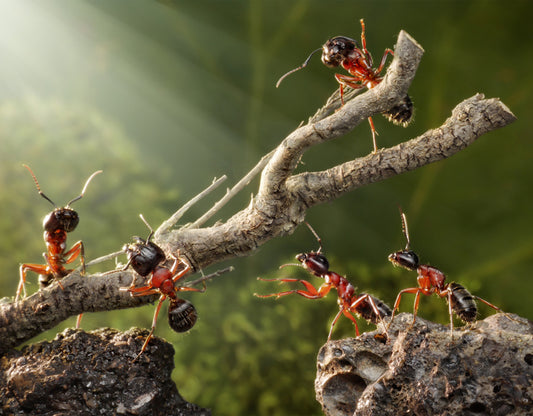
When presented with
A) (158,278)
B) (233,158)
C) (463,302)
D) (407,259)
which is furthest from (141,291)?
(233,158)

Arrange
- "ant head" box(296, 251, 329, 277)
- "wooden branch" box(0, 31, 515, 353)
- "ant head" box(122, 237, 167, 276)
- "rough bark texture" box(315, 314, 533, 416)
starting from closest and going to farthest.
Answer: "rough bark texture" box(315, 314, 533, 416) < "wooden branch" box(0, 31, 515, 353) < "ant head" box(122, 237, 167, 276) < "ant head" box(296, 251, 329, 277)

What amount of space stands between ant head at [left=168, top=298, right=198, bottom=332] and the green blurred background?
4.15 feet

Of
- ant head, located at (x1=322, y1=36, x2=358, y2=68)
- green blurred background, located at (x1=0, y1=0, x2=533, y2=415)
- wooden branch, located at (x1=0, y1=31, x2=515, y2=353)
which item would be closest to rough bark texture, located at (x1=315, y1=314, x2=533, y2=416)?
wooden branch, located at (x1=0, y1=31, x2=515, y2=353)

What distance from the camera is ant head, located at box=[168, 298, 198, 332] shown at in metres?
1.51

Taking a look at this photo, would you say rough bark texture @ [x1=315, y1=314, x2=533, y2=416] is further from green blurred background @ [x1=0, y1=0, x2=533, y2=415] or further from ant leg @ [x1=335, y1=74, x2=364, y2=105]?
green blurred background @ [x1=0, y1=0, x2=533, y2=415]

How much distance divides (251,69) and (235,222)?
1.53 meters

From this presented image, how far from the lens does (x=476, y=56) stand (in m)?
2.48

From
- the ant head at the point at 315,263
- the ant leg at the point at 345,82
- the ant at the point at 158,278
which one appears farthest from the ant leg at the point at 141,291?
the ant leg at the point at 345,82

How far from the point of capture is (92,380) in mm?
1408

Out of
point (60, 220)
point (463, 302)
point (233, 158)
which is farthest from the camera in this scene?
point (233, 158)

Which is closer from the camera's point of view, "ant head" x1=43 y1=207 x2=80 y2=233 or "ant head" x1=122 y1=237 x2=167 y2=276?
"ant head" x1=122 y1=237 x2=167 y2=276

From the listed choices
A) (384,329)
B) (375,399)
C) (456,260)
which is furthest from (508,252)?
(375,399)

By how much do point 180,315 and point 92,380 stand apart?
306 millimetres

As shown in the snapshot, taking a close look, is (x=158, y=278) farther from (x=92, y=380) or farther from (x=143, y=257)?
(x=92, y=380)
